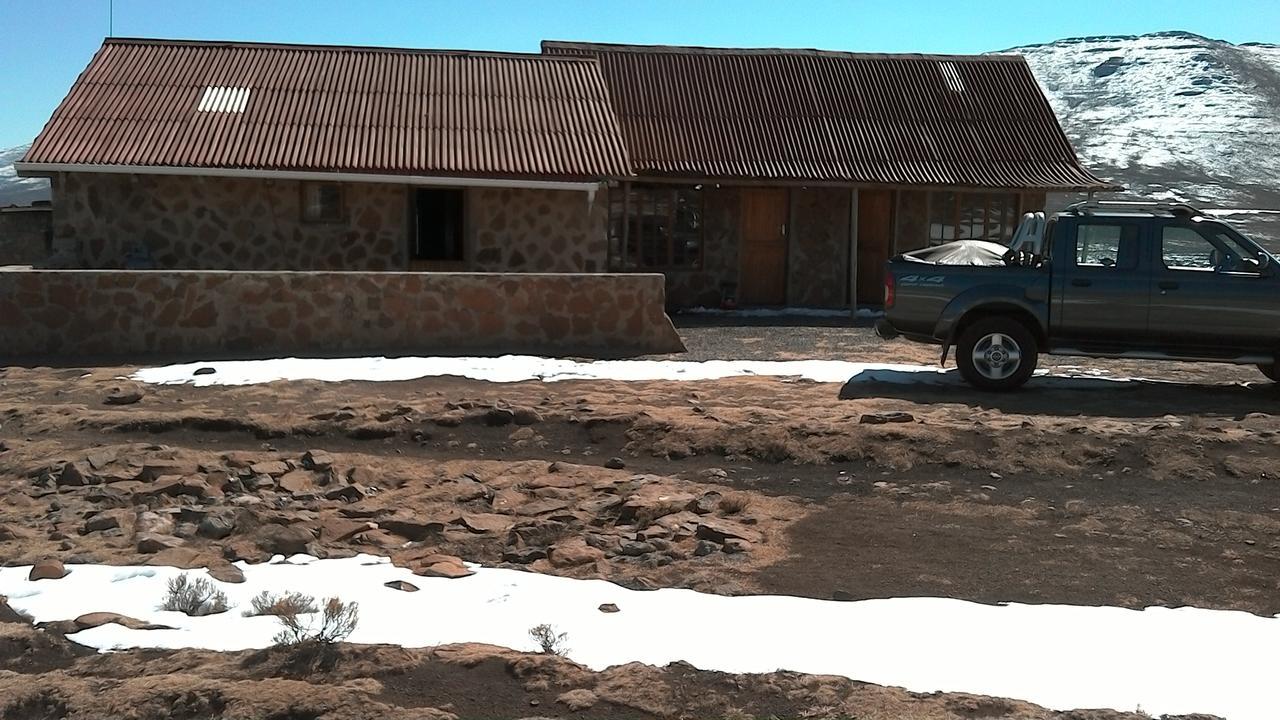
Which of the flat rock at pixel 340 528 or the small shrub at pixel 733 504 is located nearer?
the flat rock at pixel 340 528

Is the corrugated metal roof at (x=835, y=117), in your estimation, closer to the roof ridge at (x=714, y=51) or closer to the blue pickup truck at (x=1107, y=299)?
the roof ridge at (x=714, y=51)

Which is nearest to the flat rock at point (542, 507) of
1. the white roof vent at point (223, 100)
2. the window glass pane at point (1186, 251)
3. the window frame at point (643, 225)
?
the window glass pane at point (1186, 251)

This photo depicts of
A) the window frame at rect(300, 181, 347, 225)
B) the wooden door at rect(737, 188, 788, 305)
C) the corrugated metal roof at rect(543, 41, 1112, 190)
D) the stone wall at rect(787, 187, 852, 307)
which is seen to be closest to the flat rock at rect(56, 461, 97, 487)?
the window frame at rect(300, 181, 347, 225)

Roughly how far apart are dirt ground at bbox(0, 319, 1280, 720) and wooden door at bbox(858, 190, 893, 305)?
10702 mm

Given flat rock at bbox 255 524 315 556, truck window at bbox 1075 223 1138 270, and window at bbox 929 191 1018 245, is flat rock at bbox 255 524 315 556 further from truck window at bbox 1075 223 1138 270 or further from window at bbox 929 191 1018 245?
window at bbox 929 191 1018 245

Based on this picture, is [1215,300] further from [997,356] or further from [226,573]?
[226,573]

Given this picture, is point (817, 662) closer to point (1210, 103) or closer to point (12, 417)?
point (12, 417)

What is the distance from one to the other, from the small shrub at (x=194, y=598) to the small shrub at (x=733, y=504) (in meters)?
3.18

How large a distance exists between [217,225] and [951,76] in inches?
580

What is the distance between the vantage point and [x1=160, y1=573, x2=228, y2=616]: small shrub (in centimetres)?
564

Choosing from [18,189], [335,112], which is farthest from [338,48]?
[18,189]

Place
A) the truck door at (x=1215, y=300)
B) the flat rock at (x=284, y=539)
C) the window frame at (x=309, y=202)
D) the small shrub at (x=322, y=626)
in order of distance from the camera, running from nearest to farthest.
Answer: the small shrub at (x=322, y=626), the flat rock at (x=284, y=539), the truck door at (x=1215, y=300), the window frame at (x=309, y=202)

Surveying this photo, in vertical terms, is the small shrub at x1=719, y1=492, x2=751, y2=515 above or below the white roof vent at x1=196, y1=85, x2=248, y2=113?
below

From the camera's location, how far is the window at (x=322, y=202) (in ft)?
63.3
